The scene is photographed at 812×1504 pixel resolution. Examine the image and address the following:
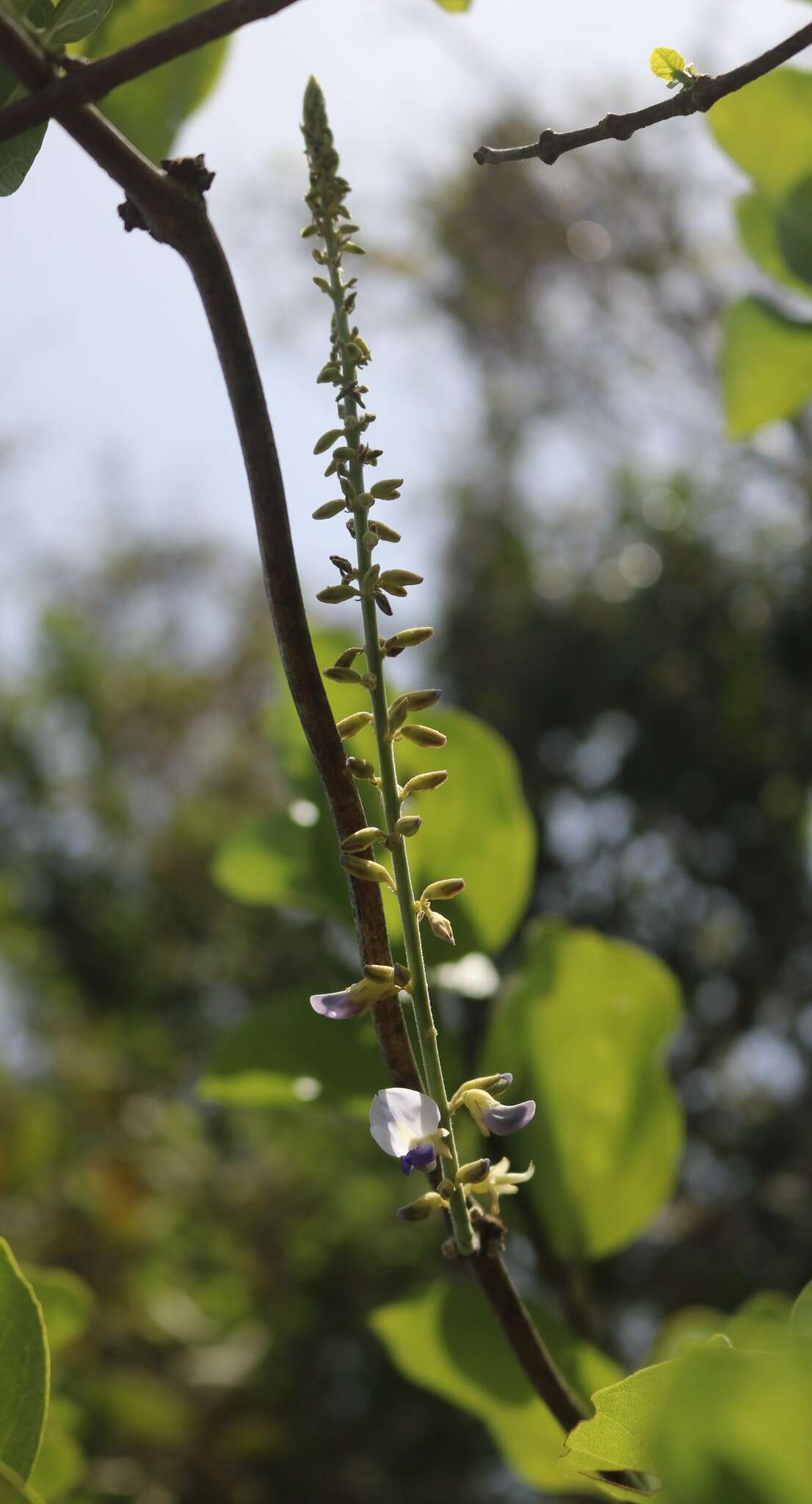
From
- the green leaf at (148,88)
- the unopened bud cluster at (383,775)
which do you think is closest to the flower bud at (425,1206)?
the unopened bud cluster at (383,775)

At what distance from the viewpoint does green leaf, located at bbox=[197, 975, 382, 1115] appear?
0.17 metres

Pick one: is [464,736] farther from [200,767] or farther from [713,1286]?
[200,767]

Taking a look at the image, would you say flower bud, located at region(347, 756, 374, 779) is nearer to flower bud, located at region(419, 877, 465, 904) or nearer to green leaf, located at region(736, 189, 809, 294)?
flower bud, located at region(419, 877, 465, 904)

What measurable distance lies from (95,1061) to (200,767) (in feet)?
3.82

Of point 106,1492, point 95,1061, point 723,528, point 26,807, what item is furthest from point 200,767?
point 106,1492

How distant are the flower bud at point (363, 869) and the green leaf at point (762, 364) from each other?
0.15m

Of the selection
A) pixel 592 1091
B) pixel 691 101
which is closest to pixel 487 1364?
pixel 592 1091

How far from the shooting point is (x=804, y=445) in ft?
4.66

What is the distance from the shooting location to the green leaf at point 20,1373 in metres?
0.09

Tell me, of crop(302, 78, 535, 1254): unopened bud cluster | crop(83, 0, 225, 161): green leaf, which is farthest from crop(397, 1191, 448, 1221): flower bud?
crop(83, 0, 225, 161): green leaf

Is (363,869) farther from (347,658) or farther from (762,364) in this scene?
(762,364)

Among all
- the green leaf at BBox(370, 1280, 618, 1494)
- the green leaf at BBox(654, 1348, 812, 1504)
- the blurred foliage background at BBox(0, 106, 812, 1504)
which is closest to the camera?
the green leaf at BBox(654, 1348, 812, 1504)

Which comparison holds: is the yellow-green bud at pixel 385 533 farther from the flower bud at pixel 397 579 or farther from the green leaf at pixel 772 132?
the green leaf at pixel 772 132

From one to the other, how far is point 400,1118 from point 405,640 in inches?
1.6
